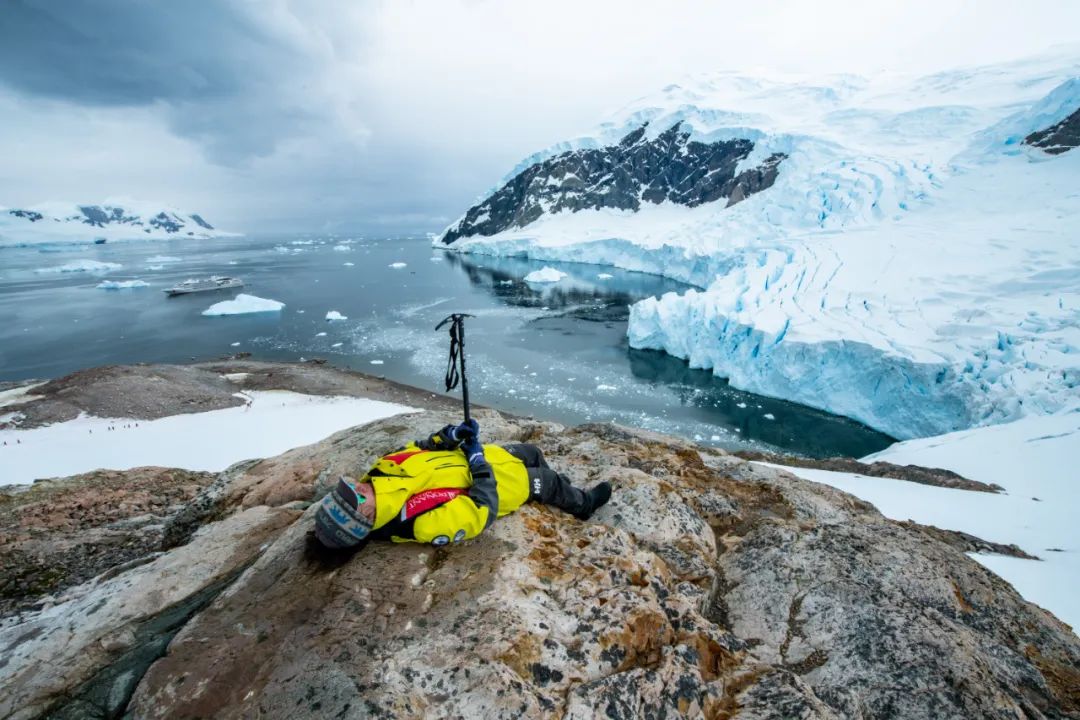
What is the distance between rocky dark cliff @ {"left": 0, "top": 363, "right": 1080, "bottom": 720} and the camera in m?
2.32

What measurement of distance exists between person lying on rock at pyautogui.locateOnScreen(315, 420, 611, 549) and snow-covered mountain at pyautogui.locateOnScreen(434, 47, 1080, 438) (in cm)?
1850

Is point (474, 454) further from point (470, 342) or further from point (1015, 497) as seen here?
point (470, 342)

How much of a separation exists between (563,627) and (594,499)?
1.42 metres

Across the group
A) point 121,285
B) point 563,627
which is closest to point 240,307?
point 121,285

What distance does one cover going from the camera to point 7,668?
8.98 feet

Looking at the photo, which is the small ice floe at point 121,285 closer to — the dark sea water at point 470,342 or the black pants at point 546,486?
the dark sea water at point 470,342

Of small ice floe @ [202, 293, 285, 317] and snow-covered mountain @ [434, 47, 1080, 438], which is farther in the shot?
small ice floe @ [202, 293, 285, 317]

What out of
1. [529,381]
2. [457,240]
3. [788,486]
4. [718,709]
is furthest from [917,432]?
[457,240]

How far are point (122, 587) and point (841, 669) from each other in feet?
15.3

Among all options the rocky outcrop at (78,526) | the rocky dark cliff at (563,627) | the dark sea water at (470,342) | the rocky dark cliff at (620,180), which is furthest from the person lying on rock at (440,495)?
the rocky dark cliff at (620,180)

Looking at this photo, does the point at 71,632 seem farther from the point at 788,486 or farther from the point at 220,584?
the point at 788,486

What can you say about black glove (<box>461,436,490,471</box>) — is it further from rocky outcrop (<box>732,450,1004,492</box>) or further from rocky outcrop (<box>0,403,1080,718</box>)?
rocky outcrop (<box>732,450,1004,492</box>)

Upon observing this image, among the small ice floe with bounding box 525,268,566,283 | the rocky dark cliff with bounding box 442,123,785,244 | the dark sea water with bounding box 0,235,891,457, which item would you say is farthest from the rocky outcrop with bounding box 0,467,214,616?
the rocky dark cliff with bounding box 442,123,785,244

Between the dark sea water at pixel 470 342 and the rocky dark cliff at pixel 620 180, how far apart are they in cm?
3561
